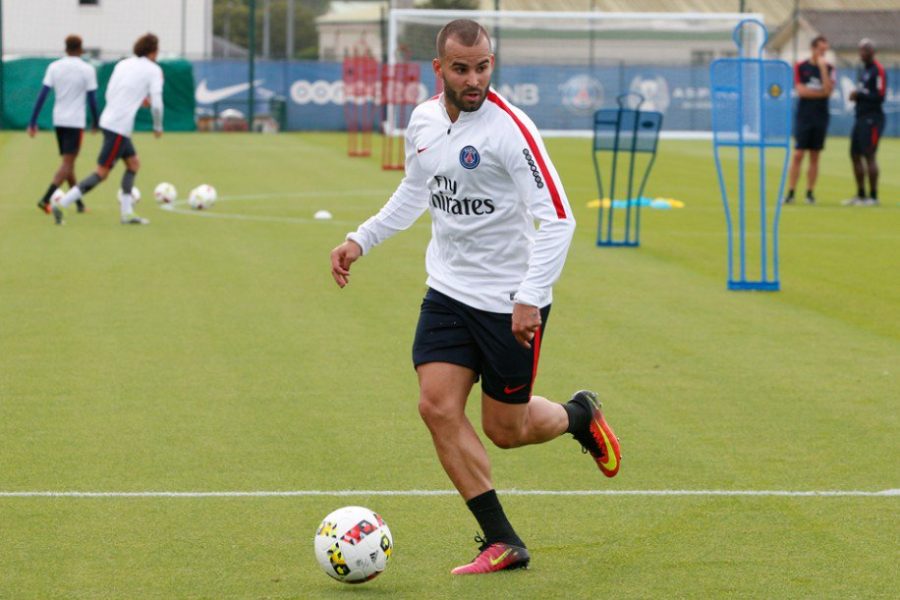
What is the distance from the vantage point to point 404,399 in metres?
9.07

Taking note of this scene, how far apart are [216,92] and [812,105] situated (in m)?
27.2

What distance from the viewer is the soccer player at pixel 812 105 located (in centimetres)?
2191

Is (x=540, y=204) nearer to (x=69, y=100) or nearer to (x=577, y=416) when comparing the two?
A: (x=577, y=416)

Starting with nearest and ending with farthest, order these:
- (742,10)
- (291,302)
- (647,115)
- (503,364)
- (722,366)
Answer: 1. (503,364)
2. (722,366)
3. (291,302)
4. (647,115)
5. (742,10)

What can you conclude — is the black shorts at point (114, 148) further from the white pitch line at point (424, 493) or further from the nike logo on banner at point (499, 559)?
the nike logo on banner at point (499, 559)

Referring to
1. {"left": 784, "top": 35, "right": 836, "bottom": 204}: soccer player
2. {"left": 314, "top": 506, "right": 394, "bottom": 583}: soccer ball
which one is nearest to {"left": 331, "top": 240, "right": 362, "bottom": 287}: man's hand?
{"left": 314, "top": 506, "right": 394, "bottom": 583}: soccer ball

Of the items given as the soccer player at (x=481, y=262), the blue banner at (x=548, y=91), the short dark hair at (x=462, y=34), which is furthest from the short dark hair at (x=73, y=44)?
the blue banner at (x=548, y=91)

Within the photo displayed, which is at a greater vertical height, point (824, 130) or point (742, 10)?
point (742, 10)

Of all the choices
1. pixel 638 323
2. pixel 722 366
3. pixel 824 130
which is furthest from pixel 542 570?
pixel 824 130

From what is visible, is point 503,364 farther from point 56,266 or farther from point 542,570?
point 56,266

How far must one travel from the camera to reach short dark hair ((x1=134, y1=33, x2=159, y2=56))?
59.6ft

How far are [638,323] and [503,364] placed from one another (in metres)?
6.30

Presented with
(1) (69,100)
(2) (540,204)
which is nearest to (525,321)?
(2) (540,204)

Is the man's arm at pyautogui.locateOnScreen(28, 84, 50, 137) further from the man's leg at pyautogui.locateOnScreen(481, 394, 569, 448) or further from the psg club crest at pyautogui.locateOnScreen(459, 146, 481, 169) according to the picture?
the psg club crest at pyautogui.locateOnScreen(459, 146, 481, 169)
